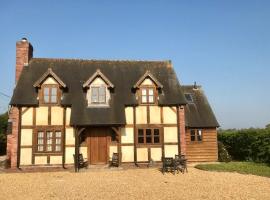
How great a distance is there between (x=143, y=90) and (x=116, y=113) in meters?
2.79

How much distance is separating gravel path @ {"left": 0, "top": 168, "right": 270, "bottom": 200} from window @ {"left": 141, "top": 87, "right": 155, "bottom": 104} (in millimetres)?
5610

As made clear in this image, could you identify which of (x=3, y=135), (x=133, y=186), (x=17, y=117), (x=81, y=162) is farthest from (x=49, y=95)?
(x=3, y=135)

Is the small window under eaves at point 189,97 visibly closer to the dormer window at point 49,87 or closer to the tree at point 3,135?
the dormer window at point 49,87

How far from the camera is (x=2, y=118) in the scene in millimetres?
39062

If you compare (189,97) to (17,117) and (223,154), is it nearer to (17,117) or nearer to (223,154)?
(223,154)

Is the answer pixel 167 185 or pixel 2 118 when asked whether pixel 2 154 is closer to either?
pixel 2 118

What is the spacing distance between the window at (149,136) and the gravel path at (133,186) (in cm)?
321

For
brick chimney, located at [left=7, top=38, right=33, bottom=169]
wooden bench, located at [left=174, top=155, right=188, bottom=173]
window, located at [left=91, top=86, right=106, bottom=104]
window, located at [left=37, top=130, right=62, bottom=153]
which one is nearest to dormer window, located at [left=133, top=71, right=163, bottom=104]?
window, located at [left=91, top=86, right=106, bottom=104]

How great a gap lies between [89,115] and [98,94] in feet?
6.11

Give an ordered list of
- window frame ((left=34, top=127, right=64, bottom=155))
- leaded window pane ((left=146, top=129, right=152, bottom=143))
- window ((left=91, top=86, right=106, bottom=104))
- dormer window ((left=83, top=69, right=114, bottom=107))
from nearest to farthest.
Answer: window frame ((left=34, top=127, right=64, bottom=155)) → leaded window pane ((left=146, top=129, right=152, bottom=143)) → dormer window ((left=83, top=69, right=114, bottom=107)) → window ((left=91, top=86, right=106, bottom=104))

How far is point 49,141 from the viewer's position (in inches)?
840

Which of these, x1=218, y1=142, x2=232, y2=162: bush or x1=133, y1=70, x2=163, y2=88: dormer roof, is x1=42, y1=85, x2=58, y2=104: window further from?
x1=218, y1=142, x2=232, y2=162: bush

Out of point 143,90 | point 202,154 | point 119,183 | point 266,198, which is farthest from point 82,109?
point 266,198

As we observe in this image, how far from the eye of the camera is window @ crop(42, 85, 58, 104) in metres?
21.7
